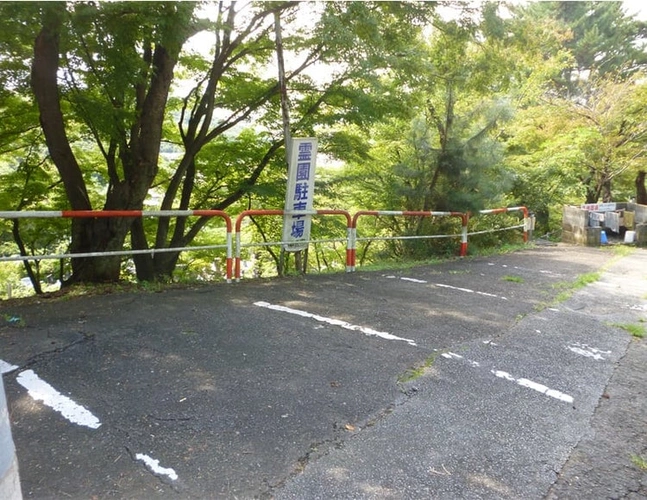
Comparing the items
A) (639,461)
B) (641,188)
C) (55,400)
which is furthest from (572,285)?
(641,188)

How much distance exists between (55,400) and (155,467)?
3.26 ft

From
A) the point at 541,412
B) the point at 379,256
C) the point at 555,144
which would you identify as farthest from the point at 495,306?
the point at 555,144

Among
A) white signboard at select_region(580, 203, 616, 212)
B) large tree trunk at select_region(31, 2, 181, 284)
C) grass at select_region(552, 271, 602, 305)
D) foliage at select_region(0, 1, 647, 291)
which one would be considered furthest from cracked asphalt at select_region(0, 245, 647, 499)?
white signboard at select_region(580, 203, 616, 212)

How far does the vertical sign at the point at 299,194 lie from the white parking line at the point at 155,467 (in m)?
4.51

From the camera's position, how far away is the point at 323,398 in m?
2.79

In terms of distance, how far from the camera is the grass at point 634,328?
4.42 metres

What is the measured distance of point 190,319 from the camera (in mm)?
4152

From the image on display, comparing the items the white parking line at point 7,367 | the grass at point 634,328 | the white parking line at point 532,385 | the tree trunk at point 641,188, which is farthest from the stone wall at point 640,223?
the white parking line at point 7,367

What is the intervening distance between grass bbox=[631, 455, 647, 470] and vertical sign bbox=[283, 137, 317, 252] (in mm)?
4887

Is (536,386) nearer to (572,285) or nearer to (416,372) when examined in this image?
(416,372)

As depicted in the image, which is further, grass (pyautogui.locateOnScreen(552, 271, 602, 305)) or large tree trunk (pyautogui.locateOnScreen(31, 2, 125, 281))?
large tree trunk (pyautogui.locateOnScreen(31, 2, 125, 281))

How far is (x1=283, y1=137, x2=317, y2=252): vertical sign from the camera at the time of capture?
6609 mm

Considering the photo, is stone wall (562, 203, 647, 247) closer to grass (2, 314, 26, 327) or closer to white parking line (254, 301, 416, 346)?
white parking line (254, 301, 416, 346)

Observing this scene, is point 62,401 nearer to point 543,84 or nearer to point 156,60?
point 156,60
